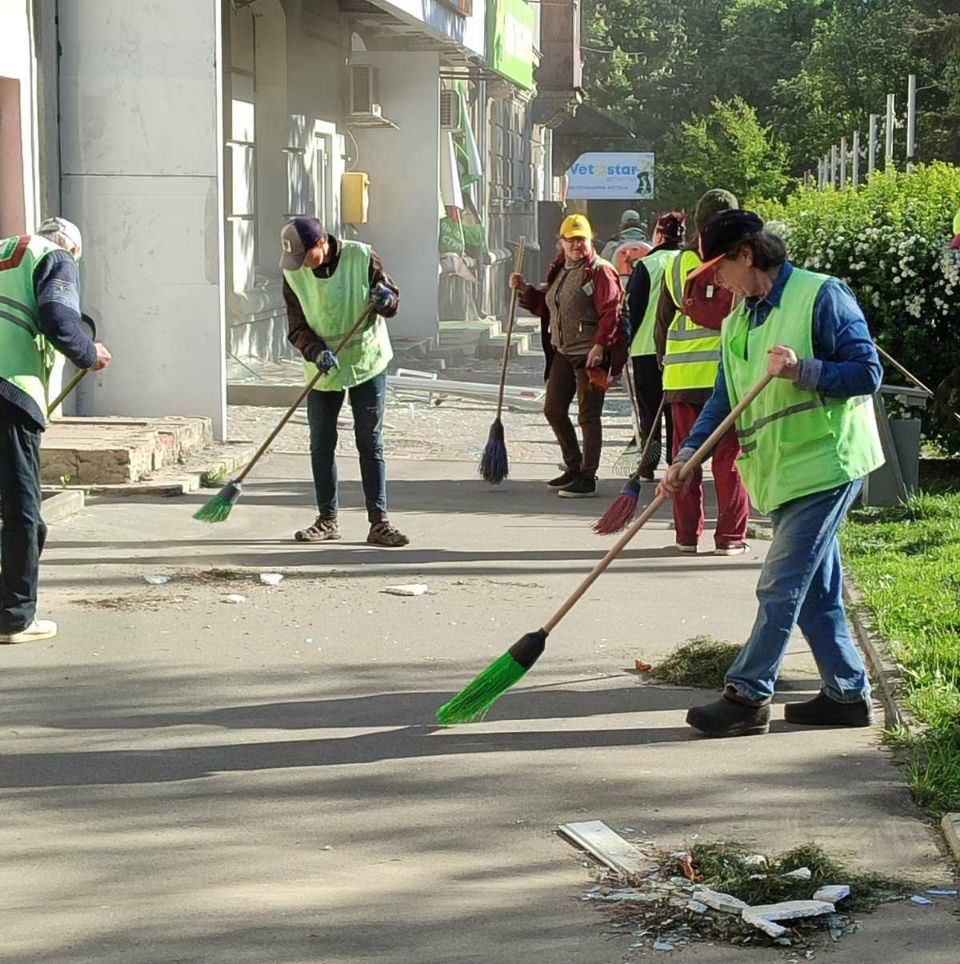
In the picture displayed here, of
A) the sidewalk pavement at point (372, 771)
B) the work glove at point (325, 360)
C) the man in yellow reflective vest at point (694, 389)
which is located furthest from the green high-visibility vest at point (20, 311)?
the man in yellow reflective vest at point (694, 389)

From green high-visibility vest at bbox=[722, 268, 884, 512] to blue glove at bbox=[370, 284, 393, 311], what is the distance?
3673mm

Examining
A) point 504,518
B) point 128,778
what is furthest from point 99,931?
point 504,518

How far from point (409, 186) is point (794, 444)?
2046 centimetres

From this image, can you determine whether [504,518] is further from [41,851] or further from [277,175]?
[277,175]

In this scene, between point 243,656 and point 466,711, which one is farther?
point 243,656

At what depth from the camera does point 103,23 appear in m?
13.5

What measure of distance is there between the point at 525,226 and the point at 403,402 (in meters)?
28.8

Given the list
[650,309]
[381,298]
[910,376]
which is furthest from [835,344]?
[650,309]

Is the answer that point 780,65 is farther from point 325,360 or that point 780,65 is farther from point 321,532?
point 325,360

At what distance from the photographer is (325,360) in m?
9.52

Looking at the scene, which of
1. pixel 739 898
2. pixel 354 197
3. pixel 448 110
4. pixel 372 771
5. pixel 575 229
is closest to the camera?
pixel 739 898

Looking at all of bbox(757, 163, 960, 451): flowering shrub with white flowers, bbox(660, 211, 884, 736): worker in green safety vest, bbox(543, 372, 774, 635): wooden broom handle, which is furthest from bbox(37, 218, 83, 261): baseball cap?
bbox(757, 163, 960, 451): flowering shrub with white flowers

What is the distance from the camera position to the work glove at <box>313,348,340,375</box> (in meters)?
9.52

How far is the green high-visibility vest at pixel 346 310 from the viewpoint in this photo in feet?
31.8
